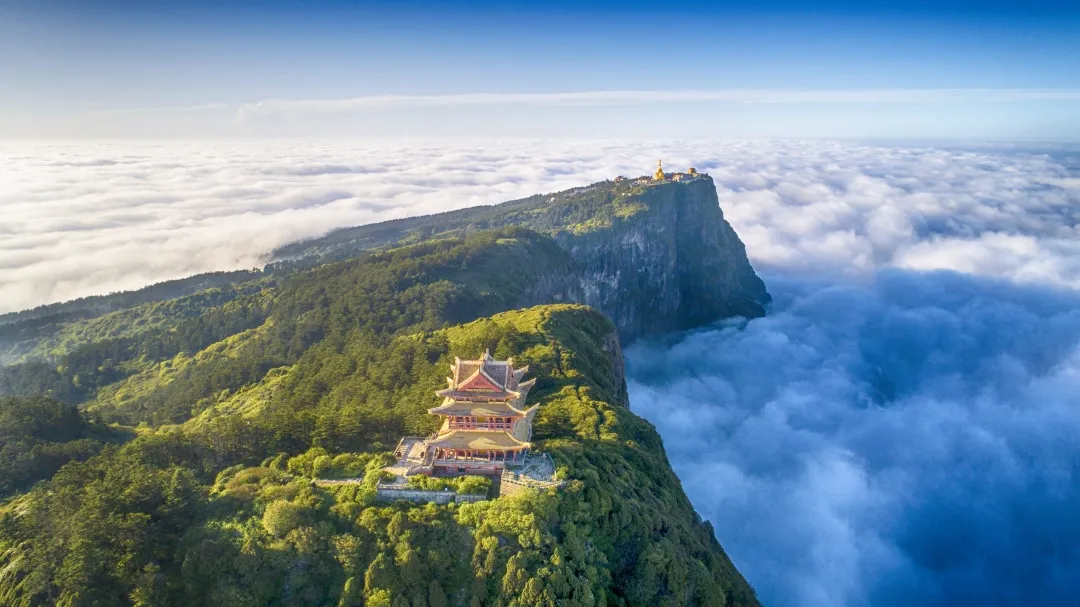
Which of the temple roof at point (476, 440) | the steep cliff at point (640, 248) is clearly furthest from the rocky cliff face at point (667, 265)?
the temple roof at point (476, 440)

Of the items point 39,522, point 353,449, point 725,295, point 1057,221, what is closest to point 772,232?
point 725,295

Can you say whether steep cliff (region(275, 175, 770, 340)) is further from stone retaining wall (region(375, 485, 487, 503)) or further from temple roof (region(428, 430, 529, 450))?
stone retaining wall (region(375, 485, 487, 503))

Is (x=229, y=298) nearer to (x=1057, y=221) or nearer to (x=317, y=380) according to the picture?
(x=317, y=380)

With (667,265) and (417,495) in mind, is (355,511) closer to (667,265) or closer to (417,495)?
(417,495)

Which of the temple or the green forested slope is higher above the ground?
the temple

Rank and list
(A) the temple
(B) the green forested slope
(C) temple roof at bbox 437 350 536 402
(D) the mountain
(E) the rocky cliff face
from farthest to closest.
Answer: (E) the rocky cliff face
(C) temple roof at bbox 437 350 536 402
(A) the temple
(D) the mountain
(B) the green forested slope

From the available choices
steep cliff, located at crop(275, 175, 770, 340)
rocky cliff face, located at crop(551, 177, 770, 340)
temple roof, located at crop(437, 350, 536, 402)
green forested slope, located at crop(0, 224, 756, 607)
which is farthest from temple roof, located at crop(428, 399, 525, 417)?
rocky cliff face, located at crop(551, 177, 770, 340)

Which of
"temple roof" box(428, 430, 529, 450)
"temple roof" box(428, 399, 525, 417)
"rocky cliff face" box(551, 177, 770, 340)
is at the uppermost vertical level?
"temple roof" box(428, 399, 525, 417)

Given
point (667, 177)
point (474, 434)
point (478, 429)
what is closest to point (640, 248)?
point (667, 177)

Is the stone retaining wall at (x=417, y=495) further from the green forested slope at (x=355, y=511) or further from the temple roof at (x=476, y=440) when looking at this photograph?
the temple roof at (x=476, y=440)
